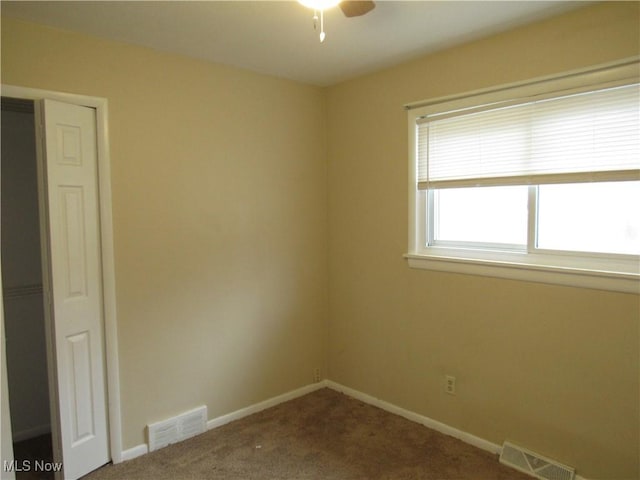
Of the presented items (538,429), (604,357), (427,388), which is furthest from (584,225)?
(427,388)

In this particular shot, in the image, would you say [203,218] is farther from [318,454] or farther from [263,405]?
[318,454]

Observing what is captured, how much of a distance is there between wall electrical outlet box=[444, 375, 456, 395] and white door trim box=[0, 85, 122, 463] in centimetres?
204

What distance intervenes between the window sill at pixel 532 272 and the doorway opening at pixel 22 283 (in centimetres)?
267

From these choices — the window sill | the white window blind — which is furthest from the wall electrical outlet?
the white window blind

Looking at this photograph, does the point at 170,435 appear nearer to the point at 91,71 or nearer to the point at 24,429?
the point at 24,429

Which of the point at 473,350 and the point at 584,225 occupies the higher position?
the point at 584,225

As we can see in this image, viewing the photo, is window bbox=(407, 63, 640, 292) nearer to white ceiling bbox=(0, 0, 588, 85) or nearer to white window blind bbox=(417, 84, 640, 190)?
white window blind bbox=(417, 84, 640, 190)

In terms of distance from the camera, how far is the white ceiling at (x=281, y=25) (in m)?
2.04

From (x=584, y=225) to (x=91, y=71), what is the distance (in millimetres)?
2800

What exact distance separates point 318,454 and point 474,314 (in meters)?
1.29

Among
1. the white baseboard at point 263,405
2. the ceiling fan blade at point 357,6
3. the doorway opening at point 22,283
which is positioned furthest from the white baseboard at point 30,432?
the ceiling fan blade at point 357,6

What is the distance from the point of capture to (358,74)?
314 cm

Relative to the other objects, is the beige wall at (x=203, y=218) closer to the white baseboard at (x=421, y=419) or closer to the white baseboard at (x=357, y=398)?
the white baseboard at (x=357, y=398)

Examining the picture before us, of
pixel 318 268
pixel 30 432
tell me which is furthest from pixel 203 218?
pixel 30 432
